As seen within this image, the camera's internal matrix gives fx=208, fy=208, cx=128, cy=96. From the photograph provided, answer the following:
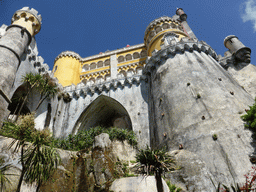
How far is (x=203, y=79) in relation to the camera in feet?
55.3

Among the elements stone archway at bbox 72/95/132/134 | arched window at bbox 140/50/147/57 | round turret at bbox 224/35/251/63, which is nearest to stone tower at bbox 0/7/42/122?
stone archway at bbox 72/95/132/134

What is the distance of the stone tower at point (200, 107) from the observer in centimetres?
1220

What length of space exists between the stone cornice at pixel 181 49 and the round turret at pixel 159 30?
21.4 ft

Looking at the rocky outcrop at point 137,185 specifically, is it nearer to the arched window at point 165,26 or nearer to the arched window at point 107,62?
the arched window at point 165,26

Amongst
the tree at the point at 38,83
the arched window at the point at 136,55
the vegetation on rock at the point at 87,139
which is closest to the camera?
the vegetation on rock at the point at 87,139

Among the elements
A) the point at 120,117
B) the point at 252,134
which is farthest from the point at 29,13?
the point at 252,134

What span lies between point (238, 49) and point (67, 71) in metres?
22.4

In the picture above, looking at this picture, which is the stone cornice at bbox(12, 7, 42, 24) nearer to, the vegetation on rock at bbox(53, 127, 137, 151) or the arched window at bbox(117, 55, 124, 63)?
the arched window at bbox(117, 55, 124, 63)

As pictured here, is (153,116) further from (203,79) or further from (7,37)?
(7,37)

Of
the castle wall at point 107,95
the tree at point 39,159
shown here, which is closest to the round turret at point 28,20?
the castle wall at point 107,95

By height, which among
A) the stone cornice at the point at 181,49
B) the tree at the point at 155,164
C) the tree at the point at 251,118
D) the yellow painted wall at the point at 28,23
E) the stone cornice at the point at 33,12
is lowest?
the tree at the point at 155,164

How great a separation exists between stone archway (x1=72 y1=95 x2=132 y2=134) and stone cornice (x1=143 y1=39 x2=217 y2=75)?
18.9ft

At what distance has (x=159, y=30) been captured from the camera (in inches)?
1125

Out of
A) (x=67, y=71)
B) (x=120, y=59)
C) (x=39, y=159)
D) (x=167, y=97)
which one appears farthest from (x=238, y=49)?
(x=67, y=71)
